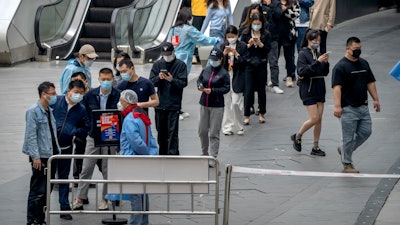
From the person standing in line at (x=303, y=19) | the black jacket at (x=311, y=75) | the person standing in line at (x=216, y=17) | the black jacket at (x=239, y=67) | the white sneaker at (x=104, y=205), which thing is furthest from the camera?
the person standing in line at (x=303, y=19)

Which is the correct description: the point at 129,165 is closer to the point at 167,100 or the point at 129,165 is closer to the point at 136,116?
the point at 136,116

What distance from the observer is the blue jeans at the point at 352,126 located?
50.4 ft

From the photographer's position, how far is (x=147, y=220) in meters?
12.5

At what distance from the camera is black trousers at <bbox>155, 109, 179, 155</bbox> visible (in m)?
16.1

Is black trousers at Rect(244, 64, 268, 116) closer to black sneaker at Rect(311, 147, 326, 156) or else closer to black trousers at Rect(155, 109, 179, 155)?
black sneaker at Rect(311, 147, 326, 156)

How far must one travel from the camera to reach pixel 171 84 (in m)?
16.1

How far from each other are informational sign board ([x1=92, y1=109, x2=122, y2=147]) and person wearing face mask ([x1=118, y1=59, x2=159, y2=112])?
118 cm

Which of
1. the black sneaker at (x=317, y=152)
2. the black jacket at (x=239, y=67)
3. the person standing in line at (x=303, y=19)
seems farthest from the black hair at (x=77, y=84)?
the person standing in line at (x=303, y=19)

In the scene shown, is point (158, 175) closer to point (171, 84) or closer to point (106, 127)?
point (106, 127)

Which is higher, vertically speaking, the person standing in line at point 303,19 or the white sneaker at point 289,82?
the person standing in line at point 303,19

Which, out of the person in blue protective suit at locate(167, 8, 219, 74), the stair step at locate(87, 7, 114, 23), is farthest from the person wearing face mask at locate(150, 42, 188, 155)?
the stair step at locate(87, 7, 114, 23)

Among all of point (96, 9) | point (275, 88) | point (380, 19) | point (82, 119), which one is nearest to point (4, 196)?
point (82, 119)

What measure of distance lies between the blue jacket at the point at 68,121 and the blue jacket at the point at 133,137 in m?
1.10

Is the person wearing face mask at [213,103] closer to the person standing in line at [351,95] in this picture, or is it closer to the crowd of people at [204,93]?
the crowd of people at [204,93]
